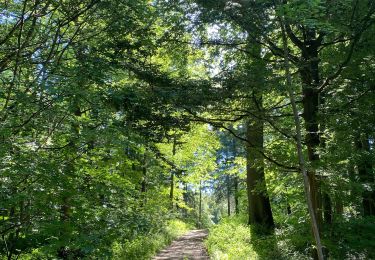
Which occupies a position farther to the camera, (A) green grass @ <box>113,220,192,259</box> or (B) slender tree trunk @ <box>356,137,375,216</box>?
(A) green grass @ <box>113,220,192,259</box>

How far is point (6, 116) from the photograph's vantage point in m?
4.73

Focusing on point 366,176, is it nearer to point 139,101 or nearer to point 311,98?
point 311,98

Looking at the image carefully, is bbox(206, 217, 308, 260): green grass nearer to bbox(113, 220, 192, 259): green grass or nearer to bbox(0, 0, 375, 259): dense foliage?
bbox(0, 0, 375, 259): dense foliage

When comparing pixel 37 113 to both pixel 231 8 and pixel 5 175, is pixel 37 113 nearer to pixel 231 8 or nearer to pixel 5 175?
pixel 5 175

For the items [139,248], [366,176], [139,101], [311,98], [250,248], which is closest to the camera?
[139,101]

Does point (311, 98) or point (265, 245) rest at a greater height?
point (311, 98)

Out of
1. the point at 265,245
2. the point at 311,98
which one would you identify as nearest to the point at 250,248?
the point at 265,245

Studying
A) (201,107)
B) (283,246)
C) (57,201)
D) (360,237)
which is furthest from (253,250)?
(57,201)

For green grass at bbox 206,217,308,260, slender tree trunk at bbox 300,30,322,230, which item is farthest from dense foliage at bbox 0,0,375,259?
green grass at bbox 206,217,308,260

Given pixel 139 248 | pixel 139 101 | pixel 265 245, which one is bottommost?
pixel 139 248

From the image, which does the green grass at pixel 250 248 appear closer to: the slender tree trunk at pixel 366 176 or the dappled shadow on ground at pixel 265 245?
the dappled shadow on ground at pixel 265 245

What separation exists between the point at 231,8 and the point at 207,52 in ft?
7.99

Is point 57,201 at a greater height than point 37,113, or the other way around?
point 37,113

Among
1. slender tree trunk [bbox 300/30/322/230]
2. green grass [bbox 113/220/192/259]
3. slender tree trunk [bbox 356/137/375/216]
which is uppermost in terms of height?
slender tree trunk [bbox 300/30/322/230]
